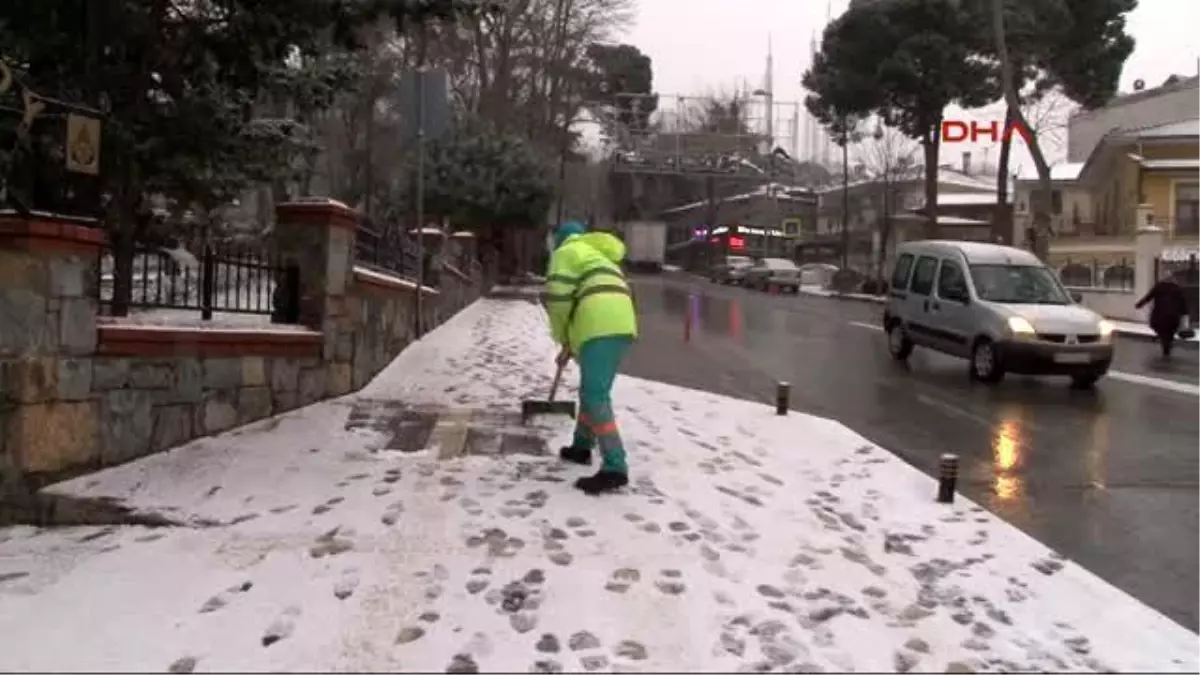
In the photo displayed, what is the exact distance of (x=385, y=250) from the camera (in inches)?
516

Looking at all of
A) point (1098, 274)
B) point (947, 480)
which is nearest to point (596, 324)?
point (947, 480)

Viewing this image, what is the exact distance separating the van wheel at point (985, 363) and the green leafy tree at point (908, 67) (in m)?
Answer: 27.7

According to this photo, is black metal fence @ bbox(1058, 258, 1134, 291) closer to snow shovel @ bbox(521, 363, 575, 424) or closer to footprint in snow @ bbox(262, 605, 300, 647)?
snow shovel @ bbox(521, 363, 575, 424)

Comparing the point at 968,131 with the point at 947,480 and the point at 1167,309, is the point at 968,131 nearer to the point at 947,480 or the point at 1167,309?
the point at 1167,309

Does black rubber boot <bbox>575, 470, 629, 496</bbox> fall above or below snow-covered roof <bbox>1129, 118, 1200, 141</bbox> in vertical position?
below

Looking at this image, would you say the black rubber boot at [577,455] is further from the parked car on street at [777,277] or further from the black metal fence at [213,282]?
the parked car on street at [777,277]

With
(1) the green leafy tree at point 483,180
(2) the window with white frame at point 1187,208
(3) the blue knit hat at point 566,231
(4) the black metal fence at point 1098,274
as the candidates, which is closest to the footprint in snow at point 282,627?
(3) the blue knit hat at point 566,231

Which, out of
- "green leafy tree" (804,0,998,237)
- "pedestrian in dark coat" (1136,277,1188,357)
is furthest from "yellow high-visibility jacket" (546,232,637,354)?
"green leafy tree" (804,0,998,237)

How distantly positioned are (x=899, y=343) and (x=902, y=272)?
1149 millimetres

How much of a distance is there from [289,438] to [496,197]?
31.9m

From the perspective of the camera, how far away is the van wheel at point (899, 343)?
18297 mm

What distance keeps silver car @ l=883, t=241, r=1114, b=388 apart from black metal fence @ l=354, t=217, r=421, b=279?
293 inches

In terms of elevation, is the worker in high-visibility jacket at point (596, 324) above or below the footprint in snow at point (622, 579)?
above

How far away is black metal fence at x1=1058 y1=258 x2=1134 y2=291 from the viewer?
106 ft
